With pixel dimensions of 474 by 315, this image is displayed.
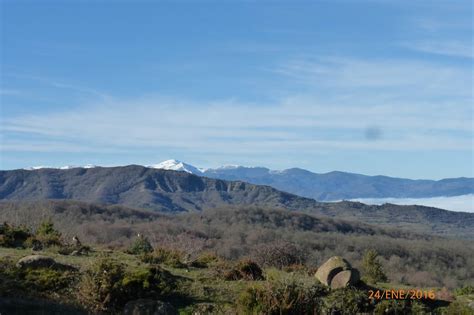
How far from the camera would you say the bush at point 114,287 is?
13344 mm

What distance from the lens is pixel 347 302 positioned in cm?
1395

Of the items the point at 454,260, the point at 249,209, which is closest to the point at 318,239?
the point at 454,260

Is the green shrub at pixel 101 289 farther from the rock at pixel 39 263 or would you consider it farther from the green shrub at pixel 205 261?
the green shrub at pixel 205 261

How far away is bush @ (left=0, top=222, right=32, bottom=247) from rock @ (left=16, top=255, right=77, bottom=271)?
5.20 m

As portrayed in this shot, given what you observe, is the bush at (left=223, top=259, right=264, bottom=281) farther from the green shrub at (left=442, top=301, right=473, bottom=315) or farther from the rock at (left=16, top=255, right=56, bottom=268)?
the green shrub at (left=442, top=301, right=473, bottom=315)

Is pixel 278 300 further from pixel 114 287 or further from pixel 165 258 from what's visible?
pixel 165 258

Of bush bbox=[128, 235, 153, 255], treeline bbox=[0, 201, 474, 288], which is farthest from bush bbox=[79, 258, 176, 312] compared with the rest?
treeline bbox=[0, 201, 474, 288]

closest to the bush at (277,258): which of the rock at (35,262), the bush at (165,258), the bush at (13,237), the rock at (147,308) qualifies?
the bush at (165,258)

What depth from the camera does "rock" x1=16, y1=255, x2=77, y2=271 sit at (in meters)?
15.4

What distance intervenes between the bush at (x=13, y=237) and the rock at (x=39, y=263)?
520 cm

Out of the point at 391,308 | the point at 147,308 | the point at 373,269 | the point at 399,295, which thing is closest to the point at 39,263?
the point at 147,308

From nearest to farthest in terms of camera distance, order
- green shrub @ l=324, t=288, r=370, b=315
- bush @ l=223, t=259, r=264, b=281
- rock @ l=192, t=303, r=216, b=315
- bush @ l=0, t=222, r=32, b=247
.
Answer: rock @ l=192, t=303, r=216, b=315, green shrub @ l=324, t=288, r=370, b=315, bush @ l=223, t=259, r=264, b=281, bush @ l=0, t=222, r=32, b=247

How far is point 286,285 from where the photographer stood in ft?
42.7

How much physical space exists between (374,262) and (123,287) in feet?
48.3
